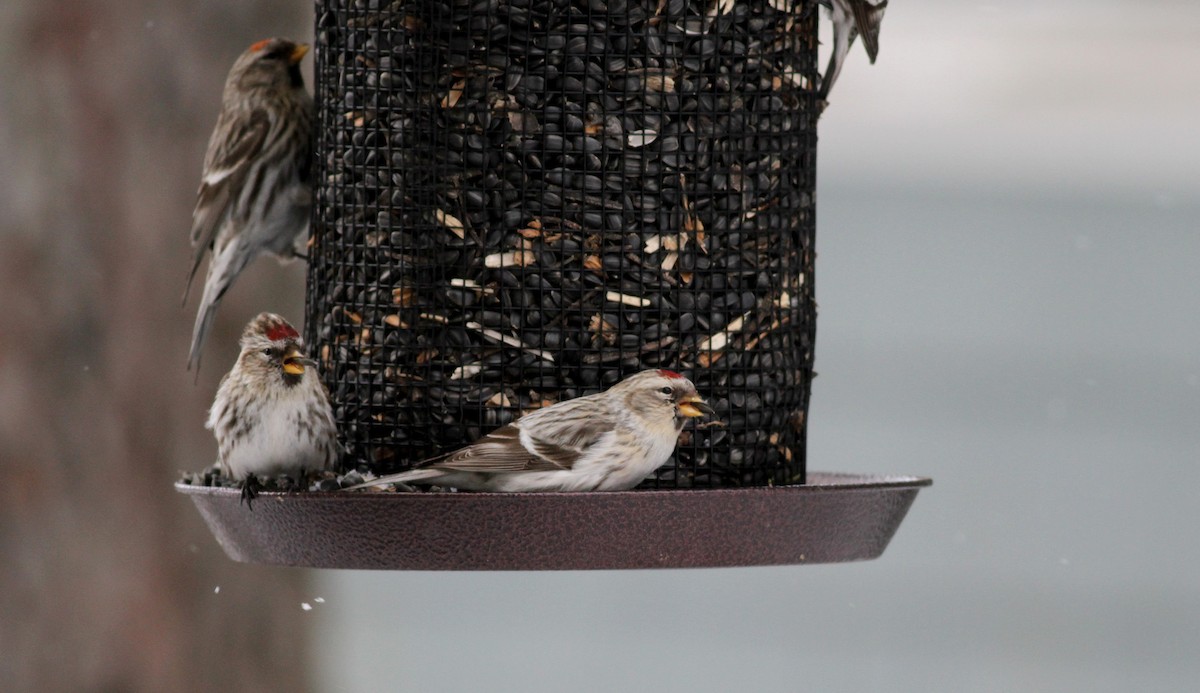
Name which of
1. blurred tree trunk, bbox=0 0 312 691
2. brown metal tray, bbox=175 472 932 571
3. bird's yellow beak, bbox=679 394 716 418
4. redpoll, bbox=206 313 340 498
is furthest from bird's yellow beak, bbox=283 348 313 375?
blurred tree trunk, bbox=0 0 312 691

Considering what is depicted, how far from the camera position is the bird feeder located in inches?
147

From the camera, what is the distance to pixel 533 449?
11.5 feet

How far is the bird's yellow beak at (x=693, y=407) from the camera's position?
355 centimetres

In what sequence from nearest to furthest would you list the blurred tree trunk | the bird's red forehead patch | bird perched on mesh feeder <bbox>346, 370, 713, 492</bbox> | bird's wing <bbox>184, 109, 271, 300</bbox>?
bird perched on mesh feeder <bbox>346, 370, 713, 492</bbox> < the bird's red forehead patch < bird's wing <bbox>184, 109, 271, 300</bbox> < the blurred tree trunk

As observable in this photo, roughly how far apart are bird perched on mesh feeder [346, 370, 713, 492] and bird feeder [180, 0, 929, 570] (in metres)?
0.22

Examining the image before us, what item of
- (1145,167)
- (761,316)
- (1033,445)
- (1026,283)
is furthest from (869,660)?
(761,316)

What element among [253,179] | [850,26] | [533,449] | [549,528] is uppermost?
[850,26]

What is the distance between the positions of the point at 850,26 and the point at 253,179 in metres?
1.64

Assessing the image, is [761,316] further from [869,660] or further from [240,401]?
[869,660]

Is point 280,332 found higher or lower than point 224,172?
lower

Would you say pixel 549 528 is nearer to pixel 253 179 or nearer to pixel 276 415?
pixel 276 415

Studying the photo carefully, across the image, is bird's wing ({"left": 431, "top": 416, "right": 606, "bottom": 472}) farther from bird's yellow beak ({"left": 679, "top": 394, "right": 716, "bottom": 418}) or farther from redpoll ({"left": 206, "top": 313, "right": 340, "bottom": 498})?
redpoll ({"left": 206, "top": 313, "right": 340, "bottom": 498})

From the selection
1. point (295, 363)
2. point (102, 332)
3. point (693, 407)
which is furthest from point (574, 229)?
point (102, 332)

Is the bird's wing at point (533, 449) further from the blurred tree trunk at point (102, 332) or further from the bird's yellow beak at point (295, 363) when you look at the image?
the blurred tree trunk at point (102, 332)
